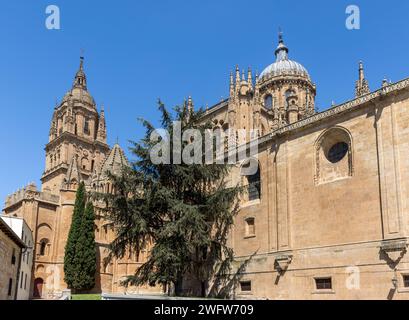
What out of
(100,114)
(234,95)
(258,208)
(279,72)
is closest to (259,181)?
(258,208)

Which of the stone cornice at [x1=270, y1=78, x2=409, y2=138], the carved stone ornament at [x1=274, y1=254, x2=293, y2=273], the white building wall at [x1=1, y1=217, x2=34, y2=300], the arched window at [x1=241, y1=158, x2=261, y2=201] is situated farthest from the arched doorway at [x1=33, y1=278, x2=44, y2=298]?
the stone cornice at [x1=270, y1=78, x2=409, y2=138]

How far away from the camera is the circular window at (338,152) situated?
956 inches

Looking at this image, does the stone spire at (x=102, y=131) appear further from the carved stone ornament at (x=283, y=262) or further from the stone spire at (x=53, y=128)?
the carved stone ornament at (x=283, y=262)

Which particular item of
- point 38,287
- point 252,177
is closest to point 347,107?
point 252,177

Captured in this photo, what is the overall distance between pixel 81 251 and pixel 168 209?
18652mm

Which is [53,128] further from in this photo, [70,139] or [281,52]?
[281,52]

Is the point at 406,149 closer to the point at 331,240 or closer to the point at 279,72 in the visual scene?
the point at 331,240

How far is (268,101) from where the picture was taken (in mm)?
53156

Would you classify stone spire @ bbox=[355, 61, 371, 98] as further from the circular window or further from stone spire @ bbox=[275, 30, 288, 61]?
stone spire @ bbox=[275, 30, 288, 61]

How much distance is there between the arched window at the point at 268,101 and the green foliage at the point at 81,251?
24.8 m

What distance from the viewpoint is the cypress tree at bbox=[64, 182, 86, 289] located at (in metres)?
38.9

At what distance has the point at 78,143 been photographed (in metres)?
63.2

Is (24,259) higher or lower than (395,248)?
lower

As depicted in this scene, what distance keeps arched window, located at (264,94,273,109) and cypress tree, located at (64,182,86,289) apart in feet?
81.1
